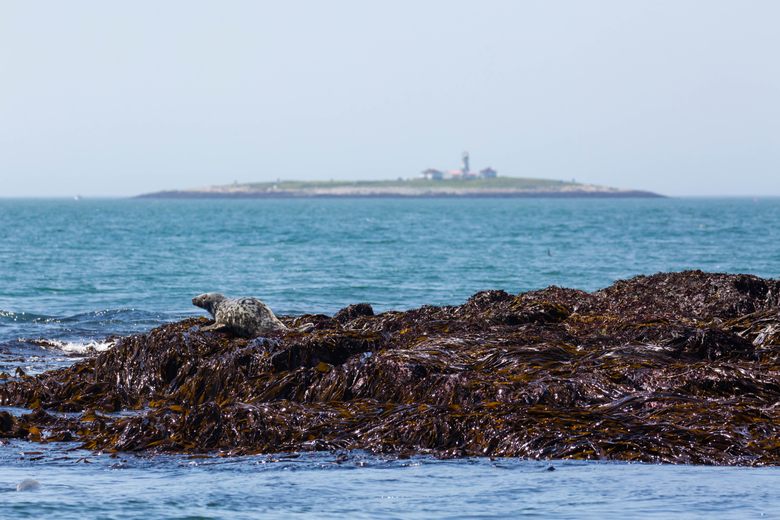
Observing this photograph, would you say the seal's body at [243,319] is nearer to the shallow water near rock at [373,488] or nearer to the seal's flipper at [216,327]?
the seal's flipper at [216,327]

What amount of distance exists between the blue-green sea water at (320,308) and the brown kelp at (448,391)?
39 cm

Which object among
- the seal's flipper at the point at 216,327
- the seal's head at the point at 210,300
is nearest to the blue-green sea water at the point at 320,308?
the seal's head at the point at 210,300

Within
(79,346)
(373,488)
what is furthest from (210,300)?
(373,488)

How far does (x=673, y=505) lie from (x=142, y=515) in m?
3.52

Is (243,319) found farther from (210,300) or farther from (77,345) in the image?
(77,345)

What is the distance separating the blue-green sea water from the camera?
739 centimetres

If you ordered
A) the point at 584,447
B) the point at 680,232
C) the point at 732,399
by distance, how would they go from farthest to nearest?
the point at 680,232
the point at 732,399
the point at 584,447

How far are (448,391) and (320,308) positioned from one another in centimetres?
1609

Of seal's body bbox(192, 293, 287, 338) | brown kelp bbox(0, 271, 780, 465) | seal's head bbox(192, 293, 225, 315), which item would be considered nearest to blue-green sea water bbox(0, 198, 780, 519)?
brown kelp bbox(0, 271, 780, 465)

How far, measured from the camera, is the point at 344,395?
Answer: 10359 millimetres

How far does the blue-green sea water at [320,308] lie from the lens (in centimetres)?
739

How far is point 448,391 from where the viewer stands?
32.3 ft

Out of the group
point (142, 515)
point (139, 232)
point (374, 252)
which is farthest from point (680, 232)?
point (142, 515)

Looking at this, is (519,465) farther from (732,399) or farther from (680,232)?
(680,232)
